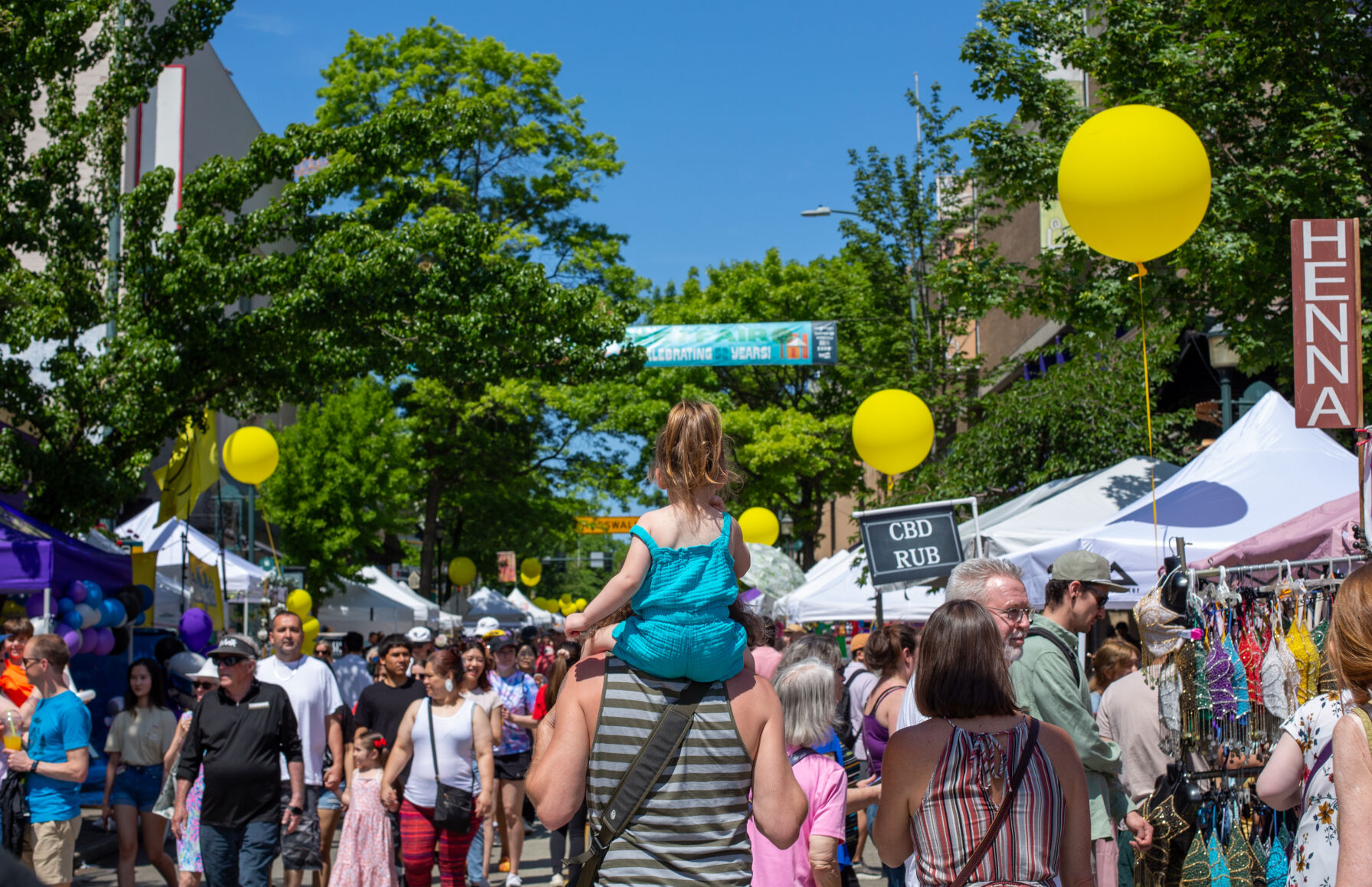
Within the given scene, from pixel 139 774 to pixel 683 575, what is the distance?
24.5 feet

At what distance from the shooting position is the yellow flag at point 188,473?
14.8 metres

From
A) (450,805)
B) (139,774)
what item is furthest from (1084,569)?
(139,774)

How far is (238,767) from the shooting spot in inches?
272

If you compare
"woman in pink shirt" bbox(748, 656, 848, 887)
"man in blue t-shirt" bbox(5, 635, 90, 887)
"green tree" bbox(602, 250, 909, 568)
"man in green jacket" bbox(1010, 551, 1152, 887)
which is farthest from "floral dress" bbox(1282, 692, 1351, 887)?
"green tree" bbox(602, 250, 909, 568)

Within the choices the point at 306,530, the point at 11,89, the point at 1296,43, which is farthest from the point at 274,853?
the point at 306,530

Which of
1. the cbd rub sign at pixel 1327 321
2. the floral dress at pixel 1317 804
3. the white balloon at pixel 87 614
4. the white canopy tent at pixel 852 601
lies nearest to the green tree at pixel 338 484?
the white canopy tent at pixel 852 601

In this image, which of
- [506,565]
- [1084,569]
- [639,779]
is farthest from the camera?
[506,565]

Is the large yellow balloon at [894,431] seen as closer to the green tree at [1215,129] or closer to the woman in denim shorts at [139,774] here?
the green tree at [1215,129]

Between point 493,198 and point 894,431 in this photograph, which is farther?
point 493,198

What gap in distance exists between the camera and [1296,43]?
10758mm

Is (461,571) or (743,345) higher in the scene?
(743,345)

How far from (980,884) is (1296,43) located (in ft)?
33.0

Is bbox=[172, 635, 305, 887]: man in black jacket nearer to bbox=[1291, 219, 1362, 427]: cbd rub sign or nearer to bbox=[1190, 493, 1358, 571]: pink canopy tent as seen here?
bbox=[1190, 493, 1358, 571]: pink canopy tent

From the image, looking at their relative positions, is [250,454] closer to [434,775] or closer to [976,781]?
[434,775]
